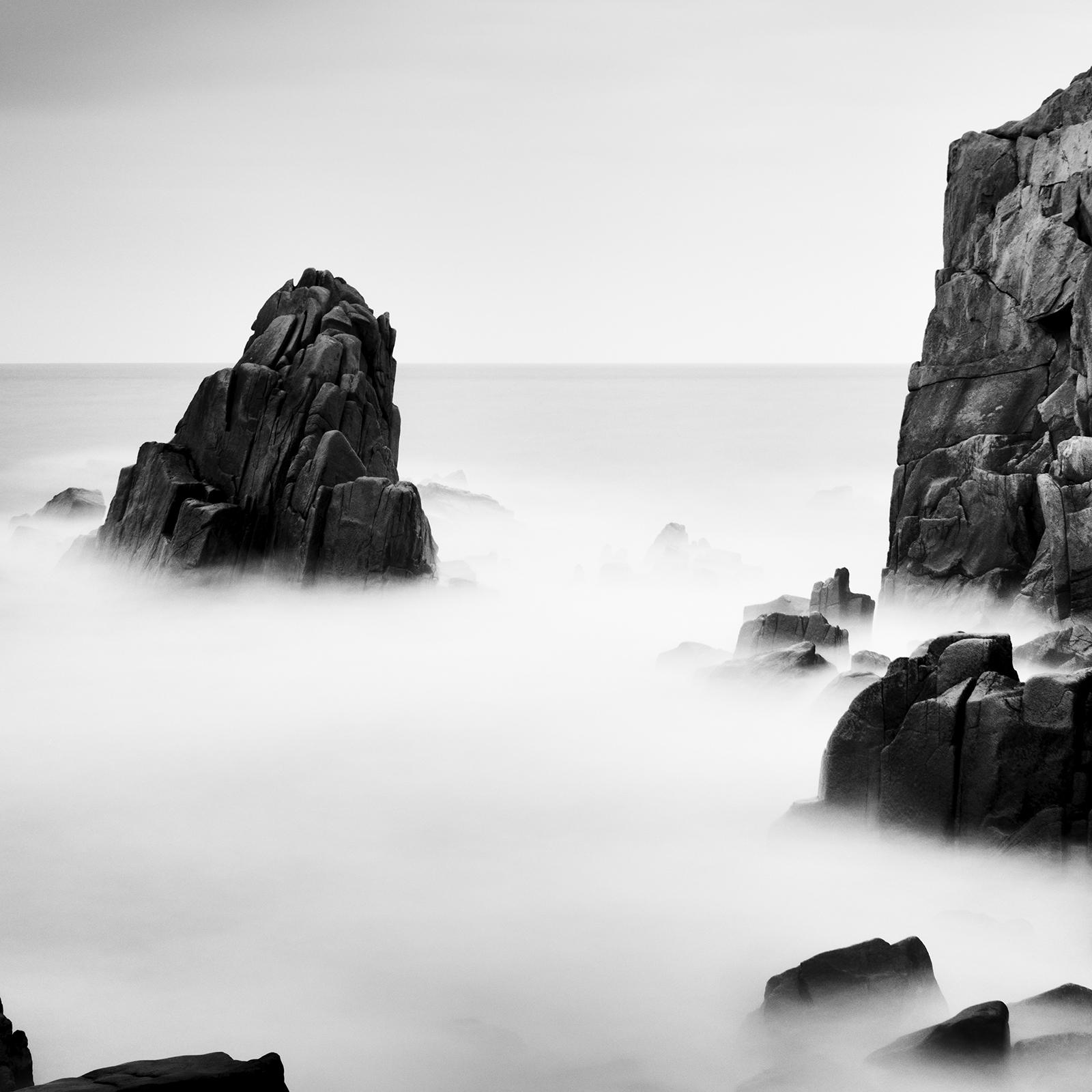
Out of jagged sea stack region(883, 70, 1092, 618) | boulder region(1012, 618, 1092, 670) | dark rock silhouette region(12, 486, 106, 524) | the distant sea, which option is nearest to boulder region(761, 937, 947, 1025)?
boulder region(1012, 618, 1092, 670)

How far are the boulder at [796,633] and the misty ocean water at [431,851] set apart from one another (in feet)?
8.04

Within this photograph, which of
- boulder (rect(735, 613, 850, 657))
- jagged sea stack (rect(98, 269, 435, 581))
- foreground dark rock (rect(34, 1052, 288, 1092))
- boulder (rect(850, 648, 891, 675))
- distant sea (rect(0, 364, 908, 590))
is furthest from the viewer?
distant sea (rect(0, 364, 908, 590))

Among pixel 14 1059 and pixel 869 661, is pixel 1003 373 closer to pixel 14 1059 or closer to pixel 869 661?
pixel 869 661

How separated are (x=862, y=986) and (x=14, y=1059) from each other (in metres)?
10.1

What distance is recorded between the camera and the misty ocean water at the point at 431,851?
17016 millimetres

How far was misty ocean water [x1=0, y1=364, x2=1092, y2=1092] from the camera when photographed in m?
17.0

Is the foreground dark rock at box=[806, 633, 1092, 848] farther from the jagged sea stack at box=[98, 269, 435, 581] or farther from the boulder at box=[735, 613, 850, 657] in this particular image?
the jagged sea stack at box=[98, 269, 435, 581]

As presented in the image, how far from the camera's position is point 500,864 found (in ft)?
73.2

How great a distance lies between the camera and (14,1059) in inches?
571

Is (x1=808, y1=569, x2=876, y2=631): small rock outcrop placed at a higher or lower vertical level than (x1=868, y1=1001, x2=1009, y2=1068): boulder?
higher

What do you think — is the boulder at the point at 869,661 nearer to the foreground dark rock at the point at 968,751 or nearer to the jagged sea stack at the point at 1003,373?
→ the jagged sea stack at the point at 1003,373

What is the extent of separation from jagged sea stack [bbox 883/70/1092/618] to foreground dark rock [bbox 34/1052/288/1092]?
24.5 meters

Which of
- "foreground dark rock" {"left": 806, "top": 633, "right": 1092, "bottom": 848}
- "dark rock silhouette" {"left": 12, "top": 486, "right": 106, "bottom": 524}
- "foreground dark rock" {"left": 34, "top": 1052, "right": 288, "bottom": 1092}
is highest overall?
"dark rock silhouette" {"left": 12, "top": 486, "right": 106, "bottom": 524}

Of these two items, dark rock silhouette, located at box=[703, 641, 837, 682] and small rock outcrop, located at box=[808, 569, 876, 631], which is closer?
dark rock silhouette, located at box=[703, 641, 837, 682]
